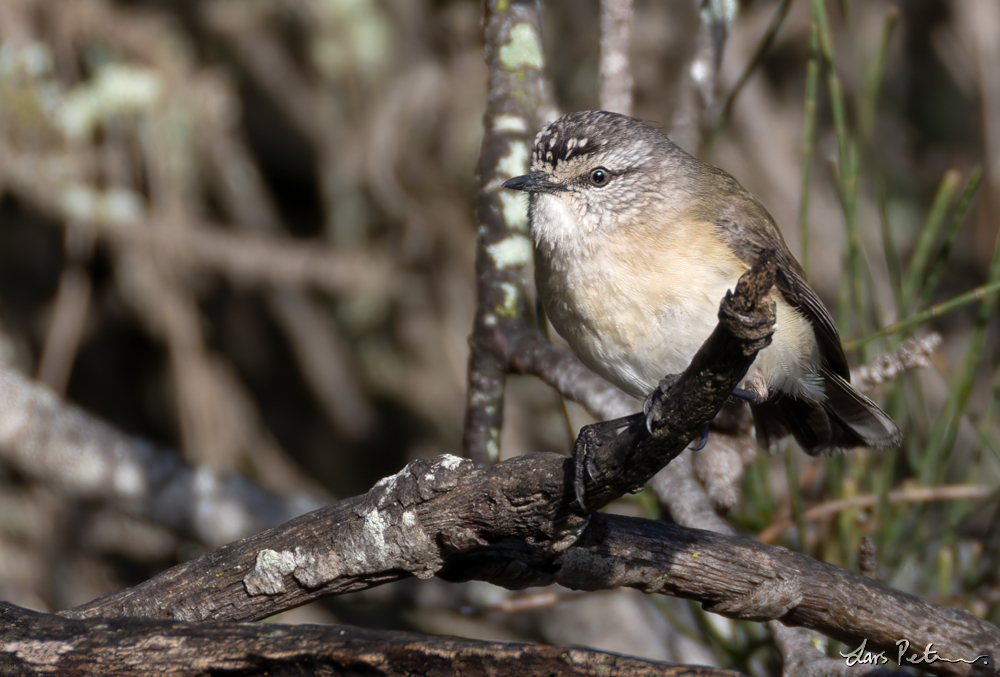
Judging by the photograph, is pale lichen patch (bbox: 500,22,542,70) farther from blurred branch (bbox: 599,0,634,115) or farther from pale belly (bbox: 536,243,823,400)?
pale belly (bbox: 536,243,823,400)

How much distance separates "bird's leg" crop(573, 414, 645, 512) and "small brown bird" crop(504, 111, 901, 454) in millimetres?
695

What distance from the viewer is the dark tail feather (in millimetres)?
3188

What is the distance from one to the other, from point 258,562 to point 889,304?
15.9 ft

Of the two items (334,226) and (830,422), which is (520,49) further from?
(334,226)

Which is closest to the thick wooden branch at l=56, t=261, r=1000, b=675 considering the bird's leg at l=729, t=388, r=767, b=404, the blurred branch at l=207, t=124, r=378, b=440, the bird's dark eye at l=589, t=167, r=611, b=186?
the bird's leg at l=729, t=388, r=767, b=404

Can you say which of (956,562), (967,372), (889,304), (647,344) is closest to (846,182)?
(967,372)

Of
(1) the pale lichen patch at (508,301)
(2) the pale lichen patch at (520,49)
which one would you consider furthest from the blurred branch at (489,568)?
(2) the pale lichen patch at (520,49)

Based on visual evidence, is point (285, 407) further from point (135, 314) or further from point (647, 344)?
point (647, 344)

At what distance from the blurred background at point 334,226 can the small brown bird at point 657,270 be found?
433 mm

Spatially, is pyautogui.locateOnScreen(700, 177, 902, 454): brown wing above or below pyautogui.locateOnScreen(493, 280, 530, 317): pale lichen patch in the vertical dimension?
below

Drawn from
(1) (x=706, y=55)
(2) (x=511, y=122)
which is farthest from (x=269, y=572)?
(1) (x=706, y=55)

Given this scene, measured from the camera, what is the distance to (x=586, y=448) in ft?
6.67

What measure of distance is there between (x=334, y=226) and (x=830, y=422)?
3.75 meters
